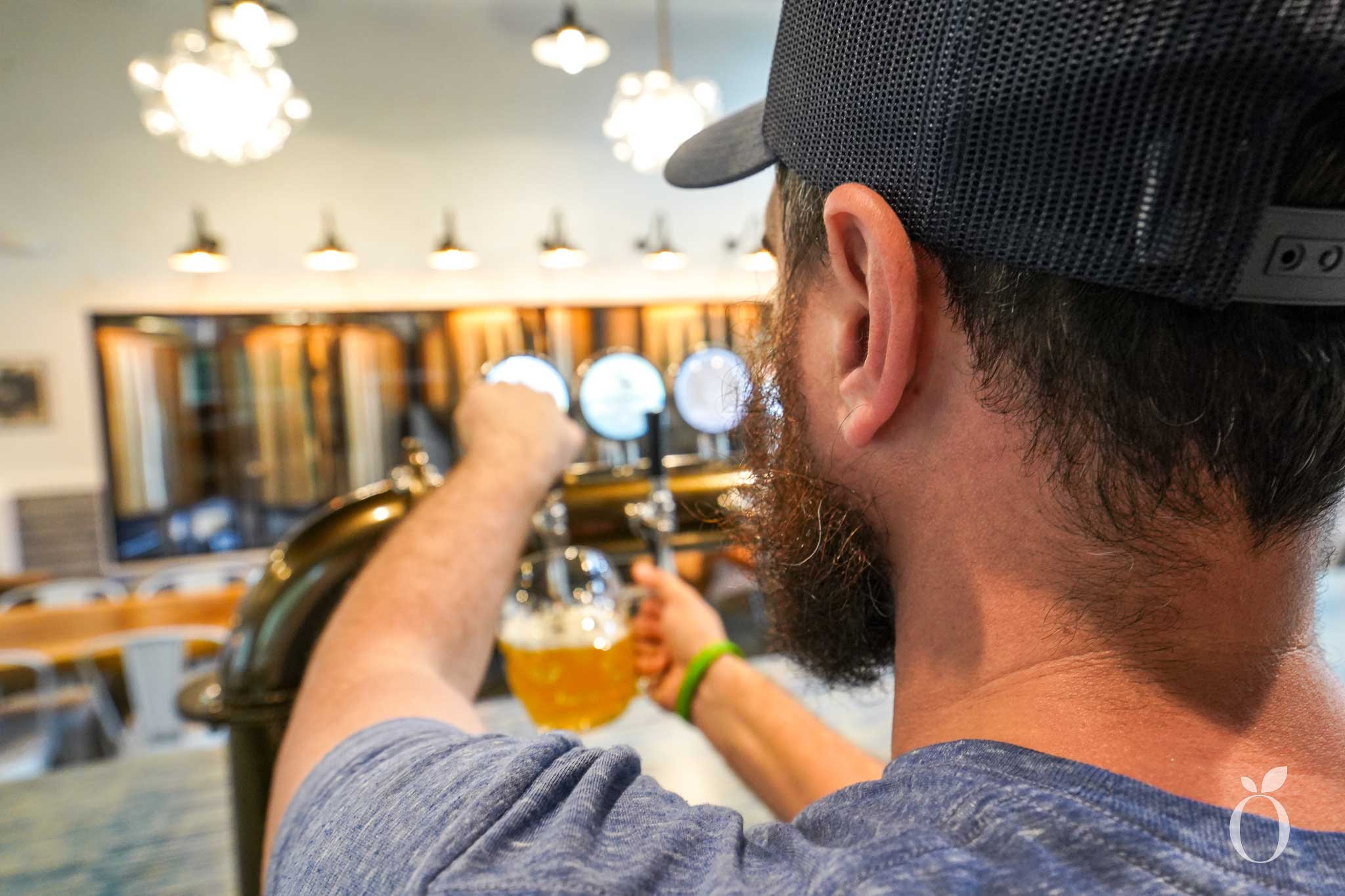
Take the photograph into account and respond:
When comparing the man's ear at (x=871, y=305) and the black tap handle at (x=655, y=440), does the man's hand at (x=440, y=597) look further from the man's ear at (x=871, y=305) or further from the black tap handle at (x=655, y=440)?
the man's ear at (x=871, y=305)

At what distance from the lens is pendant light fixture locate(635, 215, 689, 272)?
6.00 meters

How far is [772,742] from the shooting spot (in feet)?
3.19

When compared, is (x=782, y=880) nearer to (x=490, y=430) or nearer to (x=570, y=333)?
(x=490, y=430)

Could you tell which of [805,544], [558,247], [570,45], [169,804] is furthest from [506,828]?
[558,247]

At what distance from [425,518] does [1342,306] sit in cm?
77

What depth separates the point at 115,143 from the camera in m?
4.95

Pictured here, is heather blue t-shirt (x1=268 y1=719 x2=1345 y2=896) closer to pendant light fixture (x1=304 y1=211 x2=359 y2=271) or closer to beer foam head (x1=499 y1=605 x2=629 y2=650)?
beer foam head (x1=499 y1=605 x2=629 y2=650)

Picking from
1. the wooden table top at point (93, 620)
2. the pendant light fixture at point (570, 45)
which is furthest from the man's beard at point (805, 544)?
the wooden table top at point (93, 620)

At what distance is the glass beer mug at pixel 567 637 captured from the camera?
2.76 feet

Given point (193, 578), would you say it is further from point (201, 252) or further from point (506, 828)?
point (506, 828)

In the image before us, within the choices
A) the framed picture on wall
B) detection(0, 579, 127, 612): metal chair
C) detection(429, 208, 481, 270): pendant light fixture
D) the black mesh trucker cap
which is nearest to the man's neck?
the black mesh trucker cap

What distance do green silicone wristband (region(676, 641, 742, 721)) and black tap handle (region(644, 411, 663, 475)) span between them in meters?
0.31

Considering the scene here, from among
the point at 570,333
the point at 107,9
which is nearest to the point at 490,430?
the point at 107,9

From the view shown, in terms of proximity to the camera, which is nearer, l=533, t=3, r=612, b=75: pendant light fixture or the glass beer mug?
the glass beer mug
